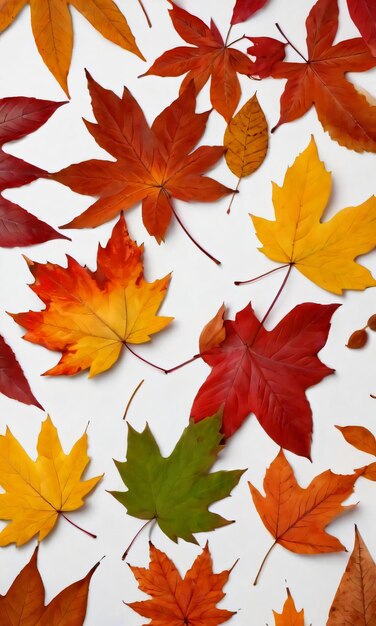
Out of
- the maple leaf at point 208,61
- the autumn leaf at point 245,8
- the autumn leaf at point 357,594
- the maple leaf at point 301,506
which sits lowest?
the autumn leaf at point 357,594

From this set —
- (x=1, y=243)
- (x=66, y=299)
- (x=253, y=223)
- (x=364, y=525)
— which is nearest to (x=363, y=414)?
(x=364, y=525)

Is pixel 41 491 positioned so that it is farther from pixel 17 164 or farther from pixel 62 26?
pixel 62 26

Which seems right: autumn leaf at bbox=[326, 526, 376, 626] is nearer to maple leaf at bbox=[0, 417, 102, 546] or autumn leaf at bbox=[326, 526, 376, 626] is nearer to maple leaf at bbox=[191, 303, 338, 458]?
maple leaf at bbox=[191, 303, 338, 458]

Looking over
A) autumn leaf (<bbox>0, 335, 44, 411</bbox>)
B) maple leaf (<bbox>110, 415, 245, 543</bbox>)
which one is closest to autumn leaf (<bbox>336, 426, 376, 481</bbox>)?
maple leaf (<bbox>110, 415, 245, 543</bbox>)

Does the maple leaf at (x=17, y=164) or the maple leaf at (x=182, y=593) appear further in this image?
the maple leaf at (x=17, y=164)

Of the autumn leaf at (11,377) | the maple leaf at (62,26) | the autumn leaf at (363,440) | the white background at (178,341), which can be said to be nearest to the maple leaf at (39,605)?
the white background at (178,341)

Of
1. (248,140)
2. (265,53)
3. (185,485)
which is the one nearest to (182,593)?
(185,485)

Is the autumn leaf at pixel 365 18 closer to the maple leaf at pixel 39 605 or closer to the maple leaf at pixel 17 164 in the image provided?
the maple leaf at pixel 17 164
